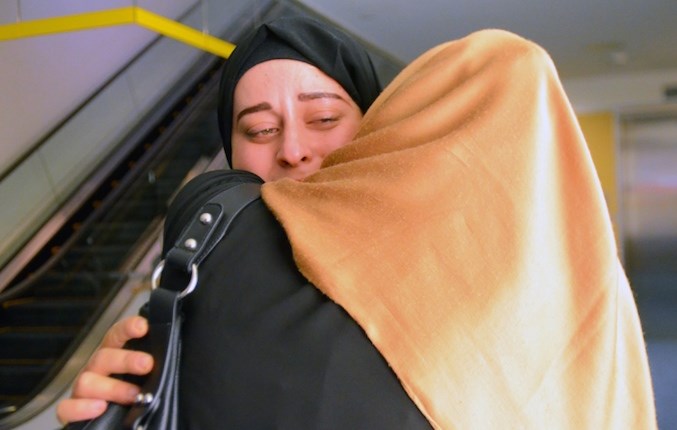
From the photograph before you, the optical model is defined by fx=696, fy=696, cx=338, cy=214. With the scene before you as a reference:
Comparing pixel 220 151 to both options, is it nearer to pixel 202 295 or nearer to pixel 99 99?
pixel 99 99

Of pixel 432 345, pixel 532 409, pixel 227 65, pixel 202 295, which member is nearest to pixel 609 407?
pixel 532 409

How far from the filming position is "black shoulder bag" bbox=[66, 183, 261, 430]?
0.65m

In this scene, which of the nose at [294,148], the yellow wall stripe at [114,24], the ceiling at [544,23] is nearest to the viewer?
the nose at [294,148]

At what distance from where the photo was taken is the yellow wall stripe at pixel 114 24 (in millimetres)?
3604

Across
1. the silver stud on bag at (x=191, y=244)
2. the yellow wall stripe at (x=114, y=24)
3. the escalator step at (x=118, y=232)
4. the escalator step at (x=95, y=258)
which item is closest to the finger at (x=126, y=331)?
the silver stud on bag at (x=191, y=244)

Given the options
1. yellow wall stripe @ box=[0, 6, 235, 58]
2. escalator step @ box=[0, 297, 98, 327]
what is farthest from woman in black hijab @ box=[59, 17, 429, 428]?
escalator step @ box=[0, 297, 98, 327]

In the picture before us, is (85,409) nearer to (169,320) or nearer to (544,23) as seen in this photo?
(169,320)

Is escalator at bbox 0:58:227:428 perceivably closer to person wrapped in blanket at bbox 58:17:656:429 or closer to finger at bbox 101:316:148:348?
finger at bbox 101:316:148:348

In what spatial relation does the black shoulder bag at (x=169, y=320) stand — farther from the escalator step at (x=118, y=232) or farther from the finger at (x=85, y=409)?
the escalator step at (x=118, y=232)

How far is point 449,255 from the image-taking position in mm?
632

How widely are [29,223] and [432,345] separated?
5.66m

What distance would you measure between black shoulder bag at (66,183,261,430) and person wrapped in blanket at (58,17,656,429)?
1 centimetres

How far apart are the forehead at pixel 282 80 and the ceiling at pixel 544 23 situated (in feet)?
21.6

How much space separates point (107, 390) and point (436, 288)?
1.17 feet
